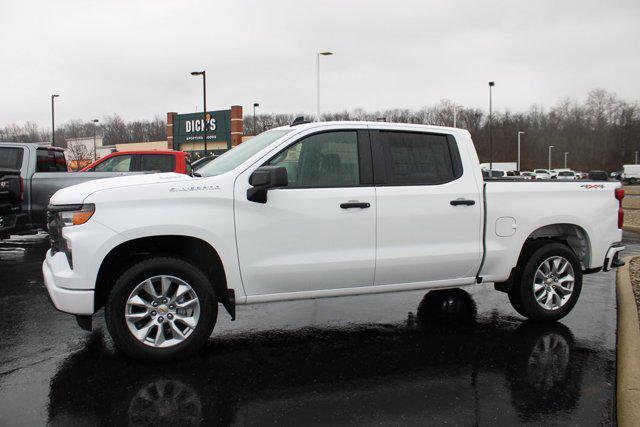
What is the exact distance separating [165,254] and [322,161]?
1548mm

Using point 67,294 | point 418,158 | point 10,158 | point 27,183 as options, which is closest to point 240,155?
point 418,158

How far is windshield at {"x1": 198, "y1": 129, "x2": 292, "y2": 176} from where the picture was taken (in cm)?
485

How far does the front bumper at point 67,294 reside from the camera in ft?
13.7

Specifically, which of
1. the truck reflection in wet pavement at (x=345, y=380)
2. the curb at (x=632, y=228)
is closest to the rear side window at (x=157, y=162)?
the truck reflection in wet pavement at (x=345, y=380)

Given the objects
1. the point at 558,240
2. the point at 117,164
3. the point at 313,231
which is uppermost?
the point at 117,164

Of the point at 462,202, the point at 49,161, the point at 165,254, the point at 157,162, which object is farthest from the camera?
the point at 157,162

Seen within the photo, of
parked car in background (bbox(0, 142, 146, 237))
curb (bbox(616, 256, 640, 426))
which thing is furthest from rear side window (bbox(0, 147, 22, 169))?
curb (bbox(616, 256, 640, 426))

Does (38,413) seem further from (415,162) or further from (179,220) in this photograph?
(415,162)

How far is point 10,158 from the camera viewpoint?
10.2m

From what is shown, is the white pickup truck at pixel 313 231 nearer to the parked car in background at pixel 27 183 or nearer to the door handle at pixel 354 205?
the door handle at pixel 354 205

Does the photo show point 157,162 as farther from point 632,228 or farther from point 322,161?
point 632,228

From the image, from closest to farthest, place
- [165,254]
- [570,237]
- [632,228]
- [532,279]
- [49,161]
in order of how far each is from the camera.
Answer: [165,254], [532,279], [570,237], [49,161], [632,228]

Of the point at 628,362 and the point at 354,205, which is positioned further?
the point at 354,205

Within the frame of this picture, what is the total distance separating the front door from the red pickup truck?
27.5 ft
